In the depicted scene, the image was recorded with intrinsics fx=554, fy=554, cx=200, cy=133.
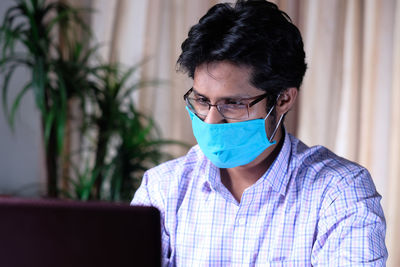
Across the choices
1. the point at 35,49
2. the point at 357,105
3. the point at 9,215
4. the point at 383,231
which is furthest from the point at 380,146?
the point at 9,215

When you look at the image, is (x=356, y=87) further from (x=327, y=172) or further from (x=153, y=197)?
(x=153, y=197)

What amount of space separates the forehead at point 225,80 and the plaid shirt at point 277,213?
0.22 metres

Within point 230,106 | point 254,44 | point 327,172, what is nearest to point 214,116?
point 230,106

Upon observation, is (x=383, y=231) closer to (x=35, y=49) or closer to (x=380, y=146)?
(x=380, y=146)

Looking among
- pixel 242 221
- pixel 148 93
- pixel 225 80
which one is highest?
pixel 225 80

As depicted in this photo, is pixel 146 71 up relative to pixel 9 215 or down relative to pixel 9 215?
up

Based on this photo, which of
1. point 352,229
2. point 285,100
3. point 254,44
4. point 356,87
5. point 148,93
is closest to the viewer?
point 352,229

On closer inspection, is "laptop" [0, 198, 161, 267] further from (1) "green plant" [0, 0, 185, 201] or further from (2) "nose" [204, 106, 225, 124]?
(1) "green plant" [0, 0, 185, 201]

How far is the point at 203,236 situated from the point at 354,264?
405 millimetres

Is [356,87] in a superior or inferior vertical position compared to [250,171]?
superior

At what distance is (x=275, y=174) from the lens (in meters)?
1.42

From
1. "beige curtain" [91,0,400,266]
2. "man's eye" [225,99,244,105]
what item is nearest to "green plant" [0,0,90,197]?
"beige curtain" [91,0,400,266]

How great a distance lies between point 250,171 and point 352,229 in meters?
0.36

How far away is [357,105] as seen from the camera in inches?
93.7
